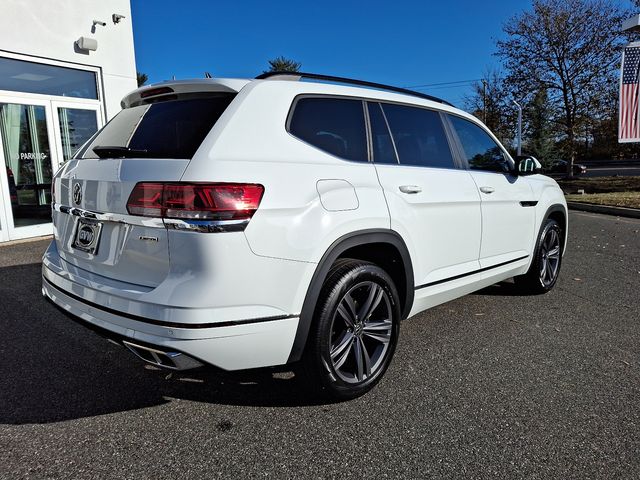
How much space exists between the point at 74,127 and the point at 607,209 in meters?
12.8

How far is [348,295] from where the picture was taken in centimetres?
260

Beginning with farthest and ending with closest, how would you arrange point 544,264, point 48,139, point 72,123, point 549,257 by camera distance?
1. point 72,123
2. point 48,139
3. point 549,257
4. point 544,264

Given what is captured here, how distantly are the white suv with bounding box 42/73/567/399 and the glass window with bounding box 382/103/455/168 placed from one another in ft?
0.05

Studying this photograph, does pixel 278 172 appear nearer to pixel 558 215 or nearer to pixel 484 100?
pixel 558 215

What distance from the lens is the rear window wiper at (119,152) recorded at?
2406 millimetres

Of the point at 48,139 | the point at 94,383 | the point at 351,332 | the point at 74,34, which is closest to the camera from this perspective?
the point at 351,332

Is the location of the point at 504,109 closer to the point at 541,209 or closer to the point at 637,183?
the point at 637,183

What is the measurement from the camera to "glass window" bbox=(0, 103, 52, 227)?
7887 millimetres

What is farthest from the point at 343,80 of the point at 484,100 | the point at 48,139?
the point at 484,100

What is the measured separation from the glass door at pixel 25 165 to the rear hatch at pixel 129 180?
20.1ft

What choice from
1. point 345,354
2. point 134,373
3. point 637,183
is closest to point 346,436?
point 345,354

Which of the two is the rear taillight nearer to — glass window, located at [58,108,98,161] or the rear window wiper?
the rear window wiper

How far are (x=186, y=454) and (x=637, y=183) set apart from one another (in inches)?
857

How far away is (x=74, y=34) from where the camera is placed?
27.8ft
